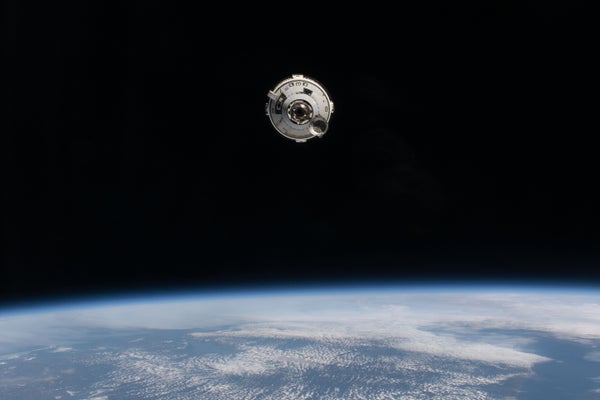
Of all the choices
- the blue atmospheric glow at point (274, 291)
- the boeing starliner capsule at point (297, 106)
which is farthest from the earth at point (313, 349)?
the boeing starliner capsule at point (297, 106)

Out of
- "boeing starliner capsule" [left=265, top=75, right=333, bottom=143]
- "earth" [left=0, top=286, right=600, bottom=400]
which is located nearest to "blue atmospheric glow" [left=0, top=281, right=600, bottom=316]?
"earth" [left=0, top=286, right=600, bottom=400]

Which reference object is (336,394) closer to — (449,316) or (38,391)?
(38,391)

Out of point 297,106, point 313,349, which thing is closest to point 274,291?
point 313,349

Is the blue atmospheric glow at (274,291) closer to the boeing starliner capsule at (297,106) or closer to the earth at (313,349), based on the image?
the earth at (313,349)

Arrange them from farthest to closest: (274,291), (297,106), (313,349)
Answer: (274,291)
(313,349)
(297,106)

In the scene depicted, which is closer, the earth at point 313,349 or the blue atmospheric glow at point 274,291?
the earth at point 313,349

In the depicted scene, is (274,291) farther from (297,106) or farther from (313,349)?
(297,106)
